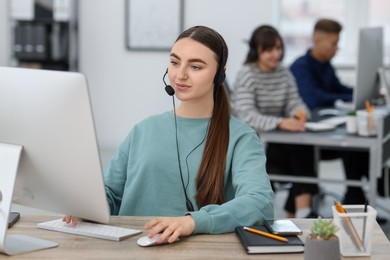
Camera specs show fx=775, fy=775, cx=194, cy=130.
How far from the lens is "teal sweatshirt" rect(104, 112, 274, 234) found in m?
2.04

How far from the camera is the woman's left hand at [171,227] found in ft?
5.68

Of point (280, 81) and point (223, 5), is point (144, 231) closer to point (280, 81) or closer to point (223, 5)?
point (280, 81)

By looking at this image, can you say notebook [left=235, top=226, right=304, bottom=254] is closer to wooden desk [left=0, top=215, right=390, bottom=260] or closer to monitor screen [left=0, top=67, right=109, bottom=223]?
wooden desk [left=0, top=215, right=390, bottom=260]

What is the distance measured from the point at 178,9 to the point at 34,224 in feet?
15.7

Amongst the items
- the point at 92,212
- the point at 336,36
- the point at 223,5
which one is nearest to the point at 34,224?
the point at 92,212

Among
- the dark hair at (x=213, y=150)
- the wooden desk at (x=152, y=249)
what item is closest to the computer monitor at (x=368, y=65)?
the dark hair at (x=213, y=150)

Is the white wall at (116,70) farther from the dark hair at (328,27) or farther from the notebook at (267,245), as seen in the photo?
the notebook at (267,245)

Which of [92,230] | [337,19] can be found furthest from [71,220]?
[337,19]

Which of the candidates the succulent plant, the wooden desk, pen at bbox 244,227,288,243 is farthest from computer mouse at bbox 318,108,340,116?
the succulent plant

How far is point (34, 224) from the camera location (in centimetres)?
193

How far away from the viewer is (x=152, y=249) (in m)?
1.72

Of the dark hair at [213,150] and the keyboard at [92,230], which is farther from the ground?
the dark hair at [213,150]

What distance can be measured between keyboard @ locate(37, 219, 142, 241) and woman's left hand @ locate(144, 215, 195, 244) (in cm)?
7

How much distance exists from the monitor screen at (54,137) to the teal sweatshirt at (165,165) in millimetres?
344
